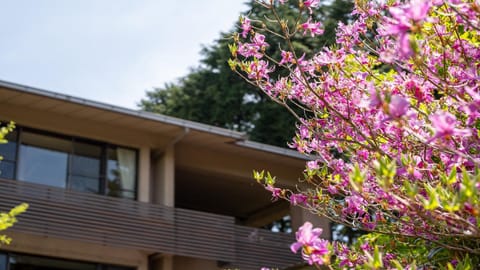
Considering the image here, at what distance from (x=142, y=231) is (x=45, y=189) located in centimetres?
188

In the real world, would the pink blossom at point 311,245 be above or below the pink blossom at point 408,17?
below

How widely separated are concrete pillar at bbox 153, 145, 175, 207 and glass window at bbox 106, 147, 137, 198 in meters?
0.59

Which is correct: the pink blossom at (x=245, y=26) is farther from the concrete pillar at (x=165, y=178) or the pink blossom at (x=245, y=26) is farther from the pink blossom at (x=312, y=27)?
the concrete pillar at (x=165, y=178)

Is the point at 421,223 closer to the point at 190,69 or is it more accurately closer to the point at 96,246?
the point at 96,246

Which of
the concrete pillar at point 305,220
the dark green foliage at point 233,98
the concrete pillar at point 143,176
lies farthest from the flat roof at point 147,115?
the dark green foliage at point 233,98

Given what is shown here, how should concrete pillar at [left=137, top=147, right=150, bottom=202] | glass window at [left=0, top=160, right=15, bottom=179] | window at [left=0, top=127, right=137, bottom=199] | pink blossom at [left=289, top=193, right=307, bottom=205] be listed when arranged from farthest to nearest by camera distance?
concrete pillar at [left=137, top=147, right=150, bottom=202] → window at [left=0, top=127, right=137, bottom=199] → glass window at [left=0, top=160, right=15, bottom=179] → pink blossom at [left=289, top=193, right=307, bottom=205]

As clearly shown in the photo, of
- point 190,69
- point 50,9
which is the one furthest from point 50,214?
point 190,69

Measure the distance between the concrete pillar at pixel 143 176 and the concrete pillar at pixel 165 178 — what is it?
1.06 feet

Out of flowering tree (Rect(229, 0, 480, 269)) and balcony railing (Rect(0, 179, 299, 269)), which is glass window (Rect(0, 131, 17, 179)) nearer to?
balcony railing (Rect(0, 179, 299, 269))

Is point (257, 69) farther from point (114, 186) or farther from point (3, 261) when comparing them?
point (114, 186)

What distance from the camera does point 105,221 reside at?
542 inches

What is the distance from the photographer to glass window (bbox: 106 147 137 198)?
1491 centimetres

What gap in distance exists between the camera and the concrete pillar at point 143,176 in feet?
49.3

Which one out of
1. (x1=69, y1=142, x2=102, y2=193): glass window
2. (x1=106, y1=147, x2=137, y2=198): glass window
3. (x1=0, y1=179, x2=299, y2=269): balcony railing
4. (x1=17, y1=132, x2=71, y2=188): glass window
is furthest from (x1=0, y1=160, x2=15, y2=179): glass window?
(x1=106, y1=147, x2=137, y2=198): glass window
